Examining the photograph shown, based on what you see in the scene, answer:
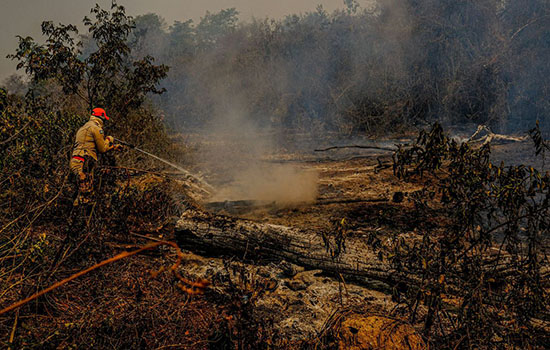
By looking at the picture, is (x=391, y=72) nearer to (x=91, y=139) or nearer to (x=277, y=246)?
(x=277, y=246)

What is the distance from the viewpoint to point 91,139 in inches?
168

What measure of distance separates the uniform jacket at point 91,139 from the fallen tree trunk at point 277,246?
1.78 metres

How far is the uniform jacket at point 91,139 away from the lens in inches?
166

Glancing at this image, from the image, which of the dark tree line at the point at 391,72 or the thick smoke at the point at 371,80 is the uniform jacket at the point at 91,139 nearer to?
the thick smoke at the point at 371,80

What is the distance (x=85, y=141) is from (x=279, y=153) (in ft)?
17.5

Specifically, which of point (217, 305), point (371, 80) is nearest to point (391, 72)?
point (371, 80)

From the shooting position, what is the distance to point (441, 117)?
33.2 ft

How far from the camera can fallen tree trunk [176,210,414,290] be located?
2.98 metres

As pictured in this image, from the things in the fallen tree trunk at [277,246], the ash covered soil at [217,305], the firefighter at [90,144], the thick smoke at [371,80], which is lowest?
the ash covered soil at [217,305]

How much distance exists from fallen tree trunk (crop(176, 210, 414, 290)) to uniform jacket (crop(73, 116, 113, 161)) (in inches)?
70.1

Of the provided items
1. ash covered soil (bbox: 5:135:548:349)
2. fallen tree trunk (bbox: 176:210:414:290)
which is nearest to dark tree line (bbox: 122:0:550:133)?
fallen tree trunk (bbox: 176:210:414:290)

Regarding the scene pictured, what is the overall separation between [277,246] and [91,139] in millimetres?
3061

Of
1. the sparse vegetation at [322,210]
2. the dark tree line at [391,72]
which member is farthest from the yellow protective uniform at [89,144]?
the dark tree line at [391,72]

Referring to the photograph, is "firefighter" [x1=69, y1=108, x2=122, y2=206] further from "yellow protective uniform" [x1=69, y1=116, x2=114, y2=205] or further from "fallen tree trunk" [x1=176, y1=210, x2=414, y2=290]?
"fallen tree trunk" [x1=176, y1=210, x2=414, y2=290]
